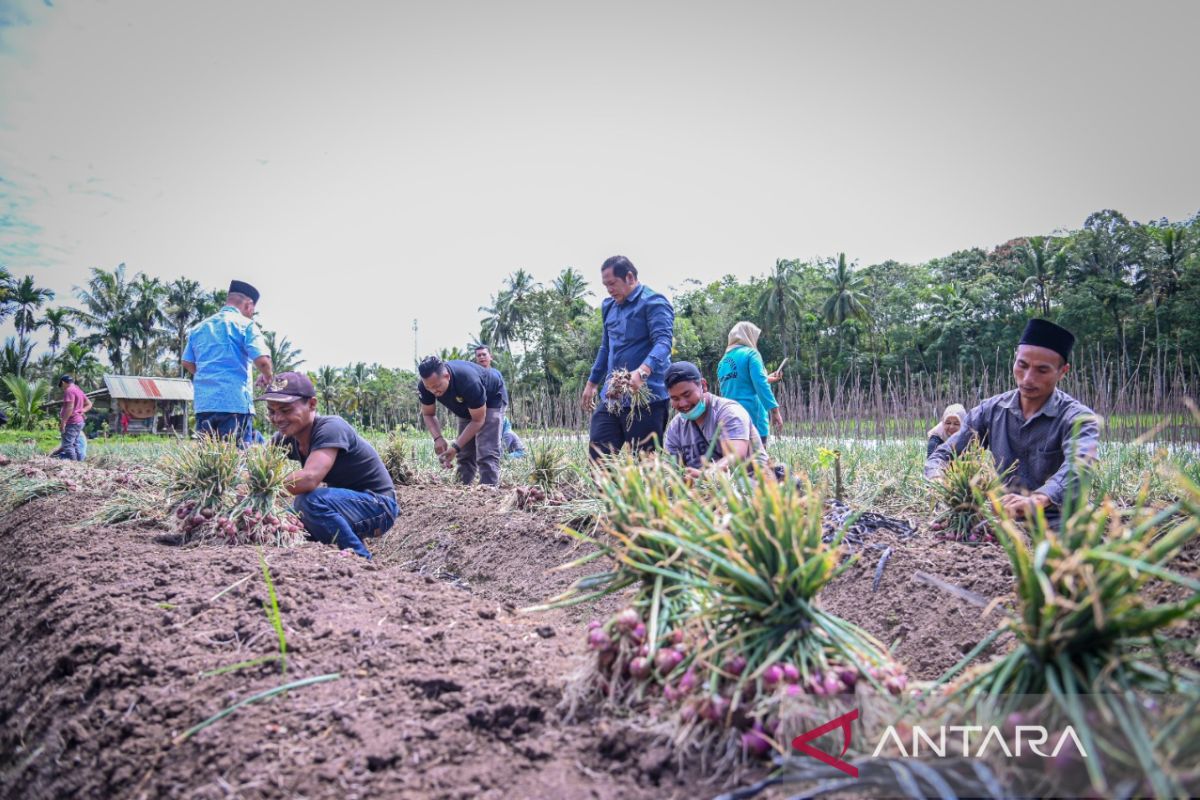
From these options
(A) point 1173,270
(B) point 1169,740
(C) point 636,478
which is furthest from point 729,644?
(A) point 1173,270

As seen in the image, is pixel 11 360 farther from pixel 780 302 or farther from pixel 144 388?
pixel 780 302

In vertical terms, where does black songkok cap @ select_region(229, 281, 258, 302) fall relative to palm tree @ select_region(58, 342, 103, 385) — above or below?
below

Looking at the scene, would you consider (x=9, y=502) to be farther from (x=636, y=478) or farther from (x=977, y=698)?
(x=977, y=698)

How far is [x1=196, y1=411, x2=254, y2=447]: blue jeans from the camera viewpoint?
5261 mm

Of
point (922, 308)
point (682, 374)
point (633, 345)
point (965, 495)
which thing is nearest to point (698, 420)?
point (682, 374)

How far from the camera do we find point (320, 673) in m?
1.83

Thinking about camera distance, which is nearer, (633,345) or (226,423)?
(633,345)

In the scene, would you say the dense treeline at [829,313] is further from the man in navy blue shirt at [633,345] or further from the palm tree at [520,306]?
the man in navy blue shirt at [633,345]

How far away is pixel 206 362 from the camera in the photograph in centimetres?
534

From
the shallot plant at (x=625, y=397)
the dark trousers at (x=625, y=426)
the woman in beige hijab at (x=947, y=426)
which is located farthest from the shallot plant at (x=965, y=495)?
the shallot plant at (x=625, y=397)

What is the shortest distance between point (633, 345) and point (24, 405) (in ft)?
113

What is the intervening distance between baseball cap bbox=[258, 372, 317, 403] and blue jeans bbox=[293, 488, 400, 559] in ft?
2.04

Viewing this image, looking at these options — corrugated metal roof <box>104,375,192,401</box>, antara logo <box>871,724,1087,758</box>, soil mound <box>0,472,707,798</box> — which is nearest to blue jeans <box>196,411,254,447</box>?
soil mound <box>0,472,707,798</box>

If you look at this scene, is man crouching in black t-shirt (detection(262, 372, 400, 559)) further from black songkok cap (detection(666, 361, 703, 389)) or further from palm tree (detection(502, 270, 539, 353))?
palm tree (detection(502, 270, 539, 353))
